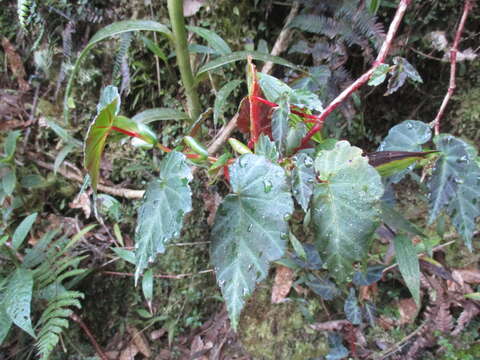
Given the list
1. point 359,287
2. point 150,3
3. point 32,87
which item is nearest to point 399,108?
point 359,287

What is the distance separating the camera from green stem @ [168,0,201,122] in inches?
35.4

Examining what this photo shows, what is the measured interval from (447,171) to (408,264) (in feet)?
0.97

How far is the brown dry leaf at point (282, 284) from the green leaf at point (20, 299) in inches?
27.3

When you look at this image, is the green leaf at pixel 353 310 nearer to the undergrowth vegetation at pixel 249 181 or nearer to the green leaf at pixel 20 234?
the undergrowth vegetation at pixel 249 181

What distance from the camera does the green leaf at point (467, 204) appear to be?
0.71 metres

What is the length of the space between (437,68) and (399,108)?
0.16 meters

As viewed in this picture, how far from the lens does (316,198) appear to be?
23.9 inches

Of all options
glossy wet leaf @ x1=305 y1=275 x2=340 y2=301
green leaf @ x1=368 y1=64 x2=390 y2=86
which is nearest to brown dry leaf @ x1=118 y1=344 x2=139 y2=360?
glossy wet leaf @ x1=305 y1=275 x2=340 y2=301

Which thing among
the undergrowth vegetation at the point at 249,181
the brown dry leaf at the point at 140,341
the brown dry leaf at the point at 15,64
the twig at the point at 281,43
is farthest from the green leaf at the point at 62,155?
the twig at the point at 281,43

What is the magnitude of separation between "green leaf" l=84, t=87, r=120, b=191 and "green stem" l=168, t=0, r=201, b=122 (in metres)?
0.45

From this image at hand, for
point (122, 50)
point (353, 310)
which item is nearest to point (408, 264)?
point (353, 310)

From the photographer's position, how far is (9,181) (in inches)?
51.5

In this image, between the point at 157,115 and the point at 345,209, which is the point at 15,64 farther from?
the point at 345,209

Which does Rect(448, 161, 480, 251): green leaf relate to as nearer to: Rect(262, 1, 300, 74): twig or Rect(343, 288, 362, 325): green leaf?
Rect(343, 288, 362, 325): green leaf
